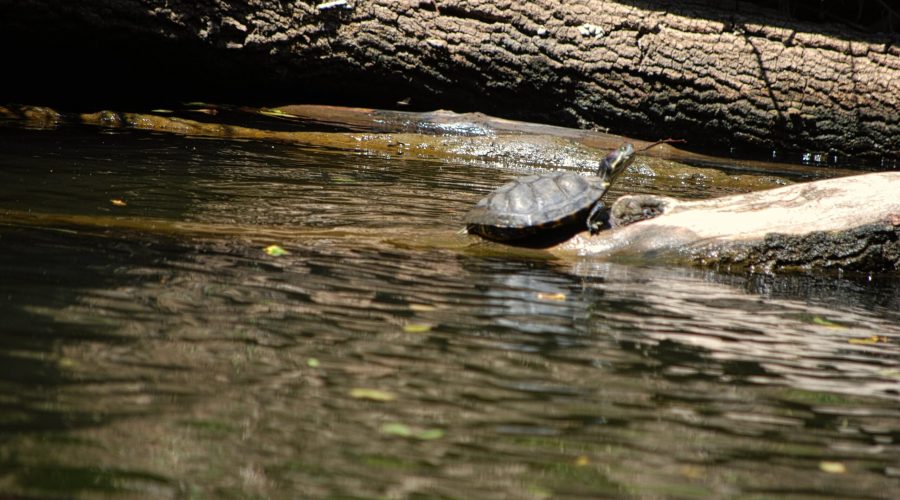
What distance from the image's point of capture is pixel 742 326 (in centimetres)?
503

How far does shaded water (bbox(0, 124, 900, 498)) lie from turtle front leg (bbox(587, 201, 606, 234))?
0.33 meters

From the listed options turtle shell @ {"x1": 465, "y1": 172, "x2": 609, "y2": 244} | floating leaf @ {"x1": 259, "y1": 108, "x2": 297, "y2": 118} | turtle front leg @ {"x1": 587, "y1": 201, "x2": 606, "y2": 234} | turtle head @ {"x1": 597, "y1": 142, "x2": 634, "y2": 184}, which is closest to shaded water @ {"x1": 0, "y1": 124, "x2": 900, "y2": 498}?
turtle shell @ {"x1": 465, "y1": 172, "x2": 609, "y2": 244}

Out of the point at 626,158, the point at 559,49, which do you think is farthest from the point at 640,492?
the point at 559,49

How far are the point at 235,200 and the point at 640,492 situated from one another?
5.27m

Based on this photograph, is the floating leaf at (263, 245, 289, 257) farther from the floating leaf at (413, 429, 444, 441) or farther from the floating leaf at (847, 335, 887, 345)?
the floating leaf at (847, 335, 887, 345)

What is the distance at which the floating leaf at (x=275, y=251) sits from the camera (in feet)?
19.4

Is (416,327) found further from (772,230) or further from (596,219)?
(772,230)

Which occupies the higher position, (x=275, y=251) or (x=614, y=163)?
(x=614, y=163)

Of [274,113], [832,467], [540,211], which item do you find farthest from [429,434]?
[274,113]

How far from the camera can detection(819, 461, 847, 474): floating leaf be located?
10.4ft

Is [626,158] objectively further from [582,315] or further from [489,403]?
[489,403]

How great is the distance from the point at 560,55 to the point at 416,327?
27.5 feet

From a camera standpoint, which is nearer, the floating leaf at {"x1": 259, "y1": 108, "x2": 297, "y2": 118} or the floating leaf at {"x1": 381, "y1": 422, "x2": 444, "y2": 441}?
the floating leaf at {"x1": 381, "y1": 422, "x2": 444, "y2": 441}

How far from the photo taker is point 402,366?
3.88m
